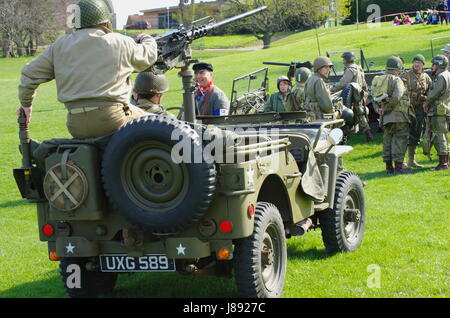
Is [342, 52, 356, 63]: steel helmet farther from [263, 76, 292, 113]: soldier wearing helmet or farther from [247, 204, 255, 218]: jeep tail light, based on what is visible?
[247, 204, 255, 218]: jeep tail light

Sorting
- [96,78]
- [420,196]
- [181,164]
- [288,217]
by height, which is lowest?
[420,196]

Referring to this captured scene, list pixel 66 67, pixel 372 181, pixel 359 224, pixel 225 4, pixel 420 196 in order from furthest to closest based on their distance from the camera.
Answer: pixel 225 4 < pixel 372 181 < pixel 420 196 < pixel 359 224 < pixel 66 67

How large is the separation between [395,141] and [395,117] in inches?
17.3

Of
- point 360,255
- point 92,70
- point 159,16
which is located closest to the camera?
point 92,70

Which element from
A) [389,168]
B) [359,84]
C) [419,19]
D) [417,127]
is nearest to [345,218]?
[389,168]

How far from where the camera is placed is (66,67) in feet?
19.0

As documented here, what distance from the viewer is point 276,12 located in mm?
59344

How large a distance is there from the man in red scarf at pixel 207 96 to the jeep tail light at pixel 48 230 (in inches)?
146

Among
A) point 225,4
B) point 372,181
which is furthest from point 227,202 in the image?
point 225,4

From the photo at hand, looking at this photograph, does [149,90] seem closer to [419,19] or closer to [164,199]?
[164,199]

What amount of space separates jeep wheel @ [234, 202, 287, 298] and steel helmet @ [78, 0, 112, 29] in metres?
1.94

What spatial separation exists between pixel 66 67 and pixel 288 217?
2.35 metres

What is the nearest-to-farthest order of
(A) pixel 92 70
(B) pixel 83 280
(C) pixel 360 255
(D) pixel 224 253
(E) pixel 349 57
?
(D) pixel 224 253
(A) pixel 92 70
(B) pixel 83 280
(C) pixel 360 255
(E) pixel 349 57

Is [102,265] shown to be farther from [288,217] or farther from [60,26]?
[60,26]
